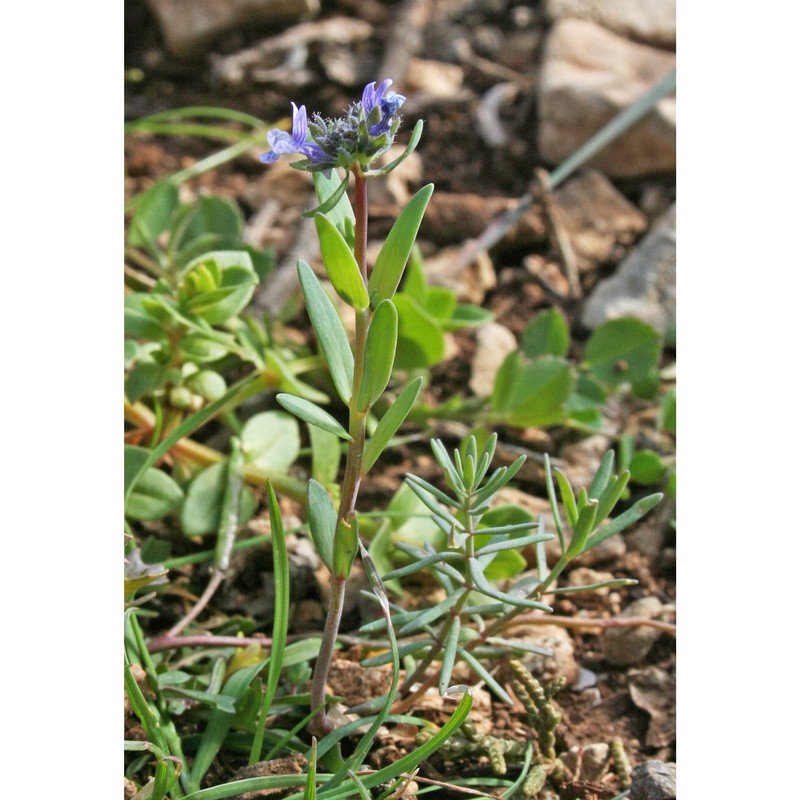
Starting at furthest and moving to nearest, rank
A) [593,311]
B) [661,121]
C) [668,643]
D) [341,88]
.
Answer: [341,88] < [661,121] < [593,311] < [668,643]

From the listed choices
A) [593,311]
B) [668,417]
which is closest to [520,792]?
[668,417]

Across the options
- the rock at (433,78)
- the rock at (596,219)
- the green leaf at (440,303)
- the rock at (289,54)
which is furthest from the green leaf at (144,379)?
the rock at (433,78)

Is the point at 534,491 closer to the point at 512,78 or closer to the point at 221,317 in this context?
the point at 221,317

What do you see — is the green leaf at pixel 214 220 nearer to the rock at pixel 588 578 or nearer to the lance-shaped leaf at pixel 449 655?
the rock at pixel 588 578

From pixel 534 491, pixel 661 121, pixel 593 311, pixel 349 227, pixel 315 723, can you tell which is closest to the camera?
pixel 349 227

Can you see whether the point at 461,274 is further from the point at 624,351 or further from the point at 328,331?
the point at 328,331

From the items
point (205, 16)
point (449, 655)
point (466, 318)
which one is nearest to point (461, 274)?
point (466, 318)
